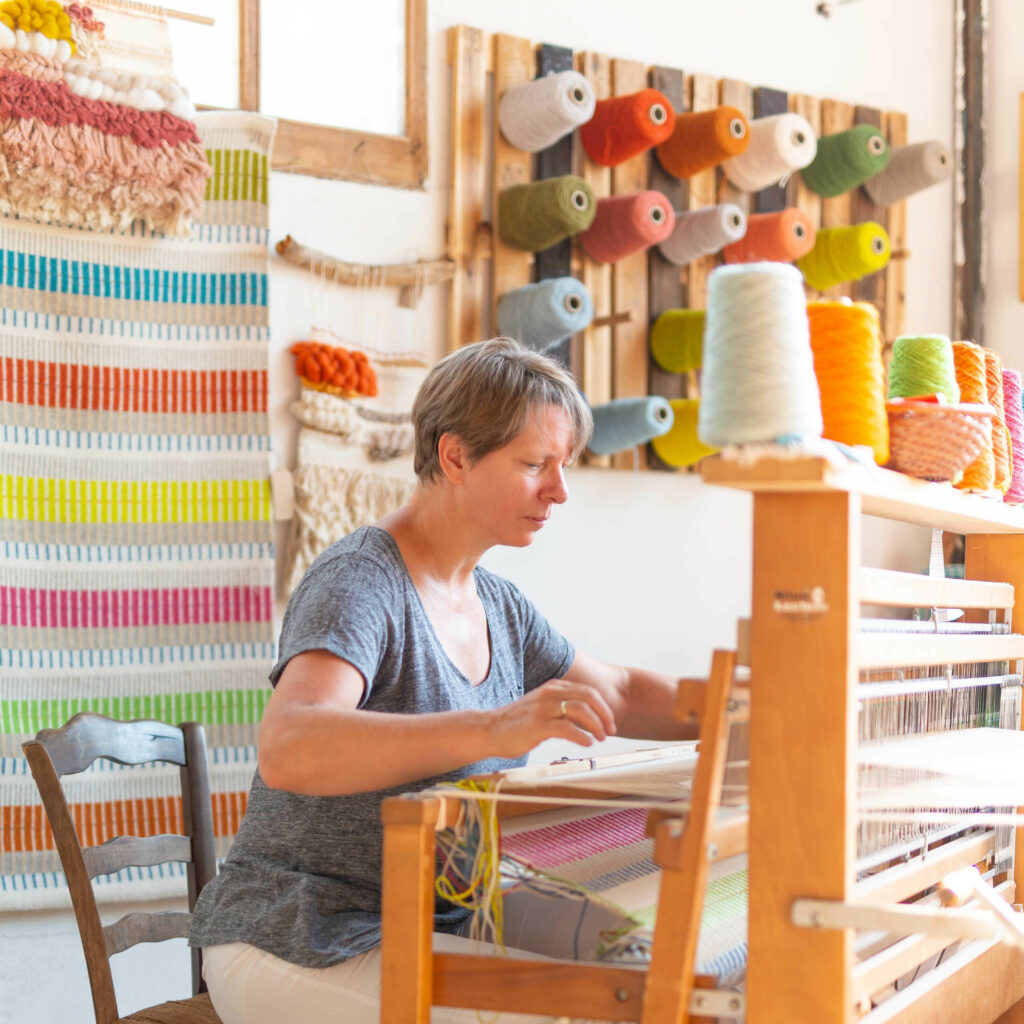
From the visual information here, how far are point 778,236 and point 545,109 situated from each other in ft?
2.11

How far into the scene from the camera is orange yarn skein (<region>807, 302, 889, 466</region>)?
1253 mm

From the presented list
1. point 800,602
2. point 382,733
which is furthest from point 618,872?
point 800,602

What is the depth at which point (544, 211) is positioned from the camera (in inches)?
108

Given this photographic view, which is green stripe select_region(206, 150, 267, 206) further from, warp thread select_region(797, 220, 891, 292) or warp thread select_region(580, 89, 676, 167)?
warp thread select_region(797, 220, 891, 292)

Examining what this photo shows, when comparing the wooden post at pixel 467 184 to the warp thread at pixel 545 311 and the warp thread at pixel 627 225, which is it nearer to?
the warp thread at pixel 545 311

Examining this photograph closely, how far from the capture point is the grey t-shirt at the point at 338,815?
147 cm

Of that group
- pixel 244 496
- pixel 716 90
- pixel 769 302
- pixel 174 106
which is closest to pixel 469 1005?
pixel 769 302

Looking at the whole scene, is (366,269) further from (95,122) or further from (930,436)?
(930,436)

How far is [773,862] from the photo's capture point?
3.70ft

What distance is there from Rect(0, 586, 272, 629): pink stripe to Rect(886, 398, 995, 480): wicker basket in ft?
5.01

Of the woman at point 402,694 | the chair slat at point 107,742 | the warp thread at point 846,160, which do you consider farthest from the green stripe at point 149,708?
the warp thread at point 846,160

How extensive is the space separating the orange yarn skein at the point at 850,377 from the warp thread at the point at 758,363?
14 centimetres

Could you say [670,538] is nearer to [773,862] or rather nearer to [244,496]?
[244,496]

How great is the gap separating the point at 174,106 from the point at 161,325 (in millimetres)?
413
